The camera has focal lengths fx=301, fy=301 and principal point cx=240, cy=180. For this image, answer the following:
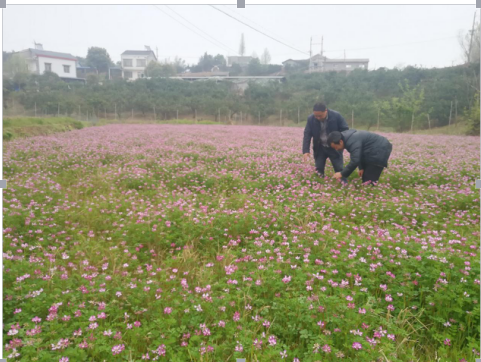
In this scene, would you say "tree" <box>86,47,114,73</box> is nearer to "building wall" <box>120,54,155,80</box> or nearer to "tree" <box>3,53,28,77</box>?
"building wall" <box>120,54,155,80</box>

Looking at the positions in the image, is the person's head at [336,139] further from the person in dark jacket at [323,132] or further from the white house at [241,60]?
the white house at [241,60]

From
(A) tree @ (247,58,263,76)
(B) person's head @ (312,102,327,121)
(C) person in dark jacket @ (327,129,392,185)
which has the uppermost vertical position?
(A) tree @ (247,58,263,76)

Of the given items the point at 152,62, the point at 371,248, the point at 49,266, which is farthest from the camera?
the point at 152,62

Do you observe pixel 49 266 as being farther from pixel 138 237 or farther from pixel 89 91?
pixel 89 91

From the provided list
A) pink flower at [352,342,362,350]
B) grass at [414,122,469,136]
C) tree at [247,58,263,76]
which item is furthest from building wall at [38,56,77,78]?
grass at [414,122,469,136]

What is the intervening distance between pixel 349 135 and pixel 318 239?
3.50 meters

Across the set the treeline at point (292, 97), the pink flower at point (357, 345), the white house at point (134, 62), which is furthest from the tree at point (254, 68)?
the pink flower at point (357, 345)

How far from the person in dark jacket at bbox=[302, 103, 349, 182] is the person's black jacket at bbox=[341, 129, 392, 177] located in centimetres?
62

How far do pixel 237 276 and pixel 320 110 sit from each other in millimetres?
4884

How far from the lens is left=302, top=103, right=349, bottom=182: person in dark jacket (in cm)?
741

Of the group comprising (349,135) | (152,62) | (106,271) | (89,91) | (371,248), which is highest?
(152,62)

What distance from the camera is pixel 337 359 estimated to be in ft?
7.22

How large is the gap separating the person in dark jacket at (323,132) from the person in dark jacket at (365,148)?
545mm

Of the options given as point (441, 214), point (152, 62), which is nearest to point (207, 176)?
point (441, 214)
